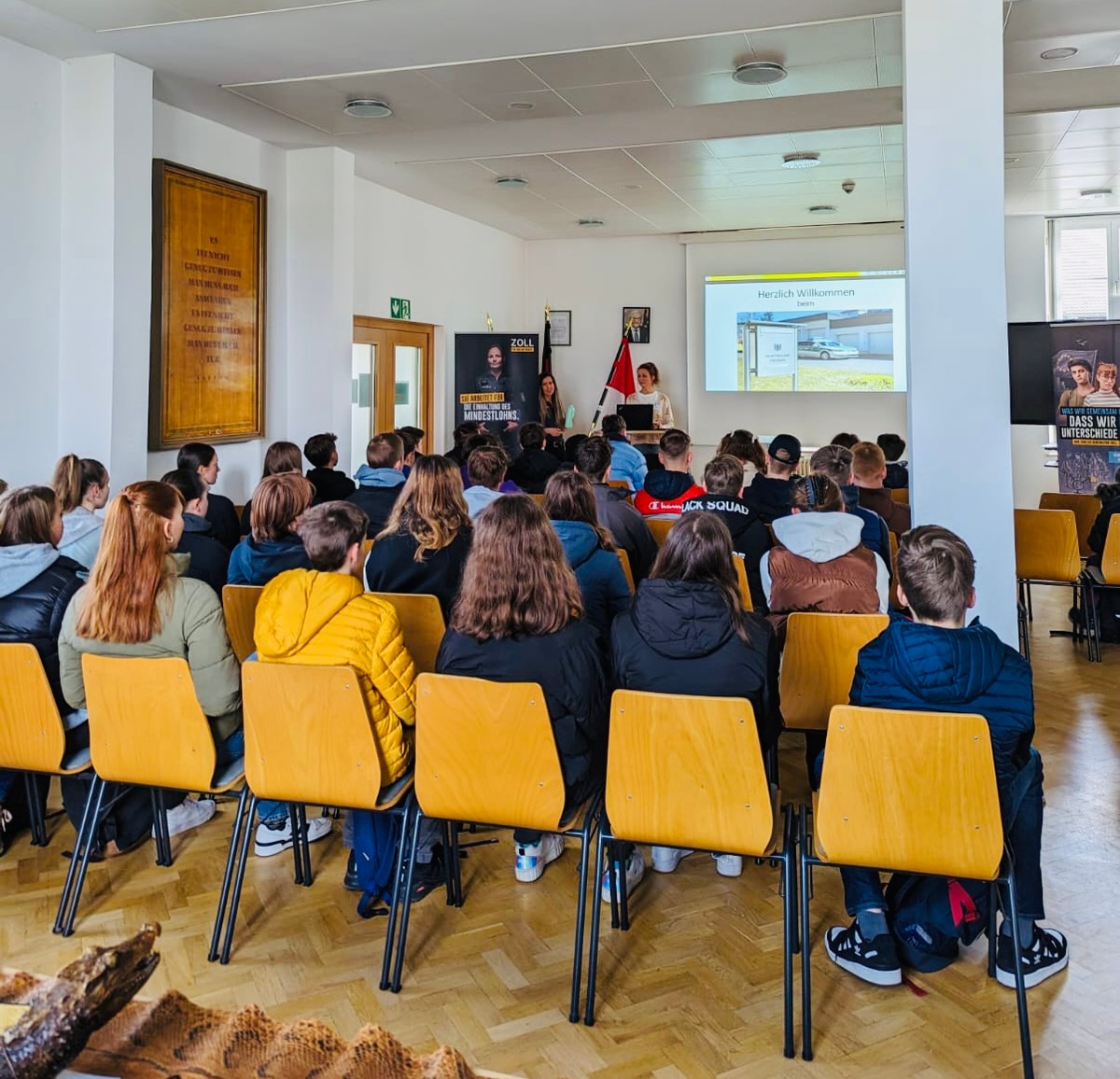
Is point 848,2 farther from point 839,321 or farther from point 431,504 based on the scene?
point 839,321

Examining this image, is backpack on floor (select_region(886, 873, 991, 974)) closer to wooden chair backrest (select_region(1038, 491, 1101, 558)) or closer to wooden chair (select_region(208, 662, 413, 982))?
wooden chair (select_region(208, 662, 413, 982))

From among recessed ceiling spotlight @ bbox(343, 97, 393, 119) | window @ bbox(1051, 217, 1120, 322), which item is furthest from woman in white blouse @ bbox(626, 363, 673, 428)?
recessed ceiling spotlight @ bbox(343, 97, 393, 119)

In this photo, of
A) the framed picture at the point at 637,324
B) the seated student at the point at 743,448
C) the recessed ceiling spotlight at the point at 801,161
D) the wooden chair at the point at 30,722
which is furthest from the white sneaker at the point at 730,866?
the framed picture at the point at 637,324

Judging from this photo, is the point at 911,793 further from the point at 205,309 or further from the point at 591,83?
the point at 205,309

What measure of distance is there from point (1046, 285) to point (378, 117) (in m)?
7.43

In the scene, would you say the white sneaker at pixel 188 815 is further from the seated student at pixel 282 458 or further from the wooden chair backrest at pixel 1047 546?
the wooden chair backrest at pixel 1047 546

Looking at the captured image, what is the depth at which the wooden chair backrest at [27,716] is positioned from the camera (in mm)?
2875

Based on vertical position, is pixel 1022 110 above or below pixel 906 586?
above

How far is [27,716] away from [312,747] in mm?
908

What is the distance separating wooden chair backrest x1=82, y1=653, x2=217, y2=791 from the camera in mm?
2740

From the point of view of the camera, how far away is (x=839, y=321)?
36.7 feet

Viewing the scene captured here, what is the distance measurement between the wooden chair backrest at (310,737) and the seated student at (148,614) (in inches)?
12.0

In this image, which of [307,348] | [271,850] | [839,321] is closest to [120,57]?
[307,348]

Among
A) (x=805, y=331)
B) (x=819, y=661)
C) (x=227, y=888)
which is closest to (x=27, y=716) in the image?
(x=227, y=888)
